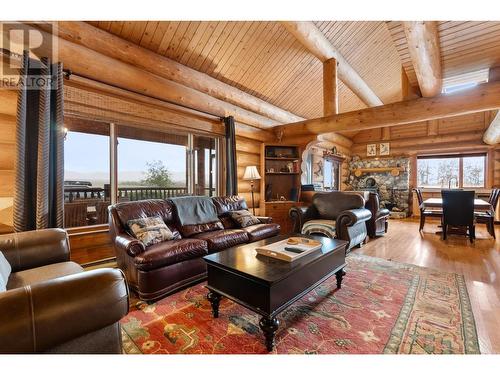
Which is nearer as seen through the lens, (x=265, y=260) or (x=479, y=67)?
(x=265, y=260)

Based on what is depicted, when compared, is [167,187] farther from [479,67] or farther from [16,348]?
[479,67]

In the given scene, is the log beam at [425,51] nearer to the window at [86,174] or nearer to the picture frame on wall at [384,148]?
the window at [86,174]

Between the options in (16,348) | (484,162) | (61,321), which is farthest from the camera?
(484,162)

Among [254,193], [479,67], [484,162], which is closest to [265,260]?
[254,193]

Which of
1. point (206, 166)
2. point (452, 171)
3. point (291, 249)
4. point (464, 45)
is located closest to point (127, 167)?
point (206, 166)

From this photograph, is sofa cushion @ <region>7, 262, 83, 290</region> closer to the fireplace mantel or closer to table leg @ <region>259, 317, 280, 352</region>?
table leg @ <region>259, 317, 280, 352</region>

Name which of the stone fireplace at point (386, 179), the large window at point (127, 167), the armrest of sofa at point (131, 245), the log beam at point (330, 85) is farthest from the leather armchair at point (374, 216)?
the armrest of sofa at point (131, 245)

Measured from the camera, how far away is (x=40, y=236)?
1.92 metres

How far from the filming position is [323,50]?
407 centimetres

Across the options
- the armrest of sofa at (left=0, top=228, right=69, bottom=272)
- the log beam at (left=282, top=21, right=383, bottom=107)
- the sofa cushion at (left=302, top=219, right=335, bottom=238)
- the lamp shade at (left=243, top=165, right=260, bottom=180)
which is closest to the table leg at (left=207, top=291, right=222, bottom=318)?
the armrest of sofa at (left=0, top=228, right=69, bottom=272)

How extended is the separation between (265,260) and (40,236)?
1.86 meters

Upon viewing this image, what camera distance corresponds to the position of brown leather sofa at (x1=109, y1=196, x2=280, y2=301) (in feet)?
7.22

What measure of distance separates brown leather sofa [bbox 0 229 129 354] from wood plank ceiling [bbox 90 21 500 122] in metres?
3.10

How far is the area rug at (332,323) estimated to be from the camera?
61.5 inches
